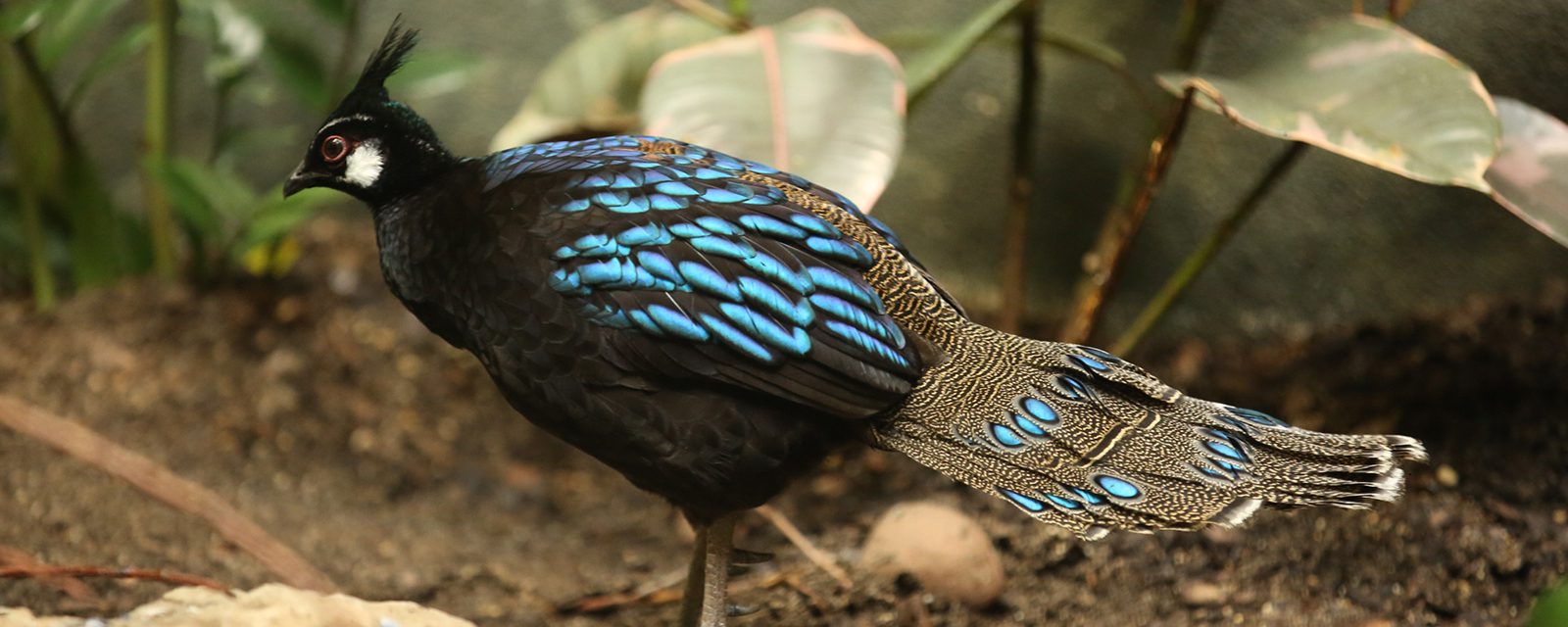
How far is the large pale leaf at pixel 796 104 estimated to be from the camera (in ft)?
8.07

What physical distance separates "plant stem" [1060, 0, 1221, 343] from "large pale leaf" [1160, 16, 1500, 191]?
14 centimetres

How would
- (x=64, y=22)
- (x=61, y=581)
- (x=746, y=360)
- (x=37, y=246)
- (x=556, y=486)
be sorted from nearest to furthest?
(x=746, y=360), (x=61, y=581), (x=64, y=22), (x=556, y=486), (x=37, y=246)

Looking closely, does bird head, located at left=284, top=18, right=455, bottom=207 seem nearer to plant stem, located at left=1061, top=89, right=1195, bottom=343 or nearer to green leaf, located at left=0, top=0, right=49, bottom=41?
green leaf, located at left=0, top=0, right=49, bottom=41

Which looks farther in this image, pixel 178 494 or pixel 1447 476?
pixel 1447 476

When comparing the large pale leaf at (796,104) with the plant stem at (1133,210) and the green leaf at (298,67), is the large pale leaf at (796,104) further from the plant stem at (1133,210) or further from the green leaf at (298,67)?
the green leaf at (298,67)

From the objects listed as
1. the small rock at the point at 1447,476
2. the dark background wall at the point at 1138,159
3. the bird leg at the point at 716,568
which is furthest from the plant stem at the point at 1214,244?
the bird leg at the point at 716,568

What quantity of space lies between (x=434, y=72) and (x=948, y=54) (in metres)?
1.33

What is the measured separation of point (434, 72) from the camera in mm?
3324

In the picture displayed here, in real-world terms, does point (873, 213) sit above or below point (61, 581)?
above

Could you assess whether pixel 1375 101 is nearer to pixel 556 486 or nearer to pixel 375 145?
pixel 375 145

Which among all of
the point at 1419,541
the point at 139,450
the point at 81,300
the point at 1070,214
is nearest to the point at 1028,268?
the point at 1070,214

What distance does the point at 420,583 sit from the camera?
276 centimetres

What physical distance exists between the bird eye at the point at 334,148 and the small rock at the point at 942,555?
1.23 meters

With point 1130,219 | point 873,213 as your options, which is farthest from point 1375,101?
point 873,213
